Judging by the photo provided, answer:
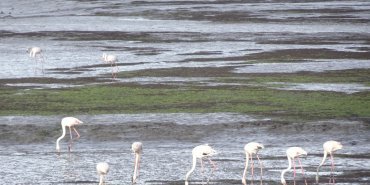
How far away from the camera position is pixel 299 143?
2217cm

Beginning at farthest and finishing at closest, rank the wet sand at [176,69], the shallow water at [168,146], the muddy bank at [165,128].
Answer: the muddy bank at [165,128]
the wet sand at [176,69]
the shallow water at [168,146]

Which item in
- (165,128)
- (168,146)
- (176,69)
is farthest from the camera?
(176,69)

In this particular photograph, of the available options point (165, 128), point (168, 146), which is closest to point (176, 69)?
point (165, 128)

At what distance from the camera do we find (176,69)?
35.8 m

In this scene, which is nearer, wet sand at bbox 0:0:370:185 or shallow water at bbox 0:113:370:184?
shallow water at bbox 0:113:370:184

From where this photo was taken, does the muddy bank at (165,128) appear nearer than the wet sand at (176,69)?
No

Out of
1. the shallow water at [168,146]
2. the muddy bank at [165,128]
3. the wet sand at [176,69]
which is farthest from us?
the muddy bank at [165,128]

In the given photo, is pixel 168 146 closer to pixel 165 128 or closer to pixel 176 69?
pixel 165 128

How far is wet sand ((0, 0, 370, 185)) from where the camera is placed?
19.6 meters

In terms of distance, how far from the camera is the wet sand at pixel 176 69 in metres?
19.6

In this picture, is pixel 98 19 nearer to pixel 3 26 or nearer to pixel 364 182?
pixel 3 26

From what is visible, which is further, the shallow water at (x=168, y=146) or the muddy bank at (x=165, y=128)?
the muddy bank at (x=165, y=128)

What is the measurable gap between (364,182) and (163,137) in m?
7.11

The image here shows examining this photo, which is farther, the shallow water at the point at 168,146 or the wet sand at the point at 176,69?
the wet sand at the point at 176,69
